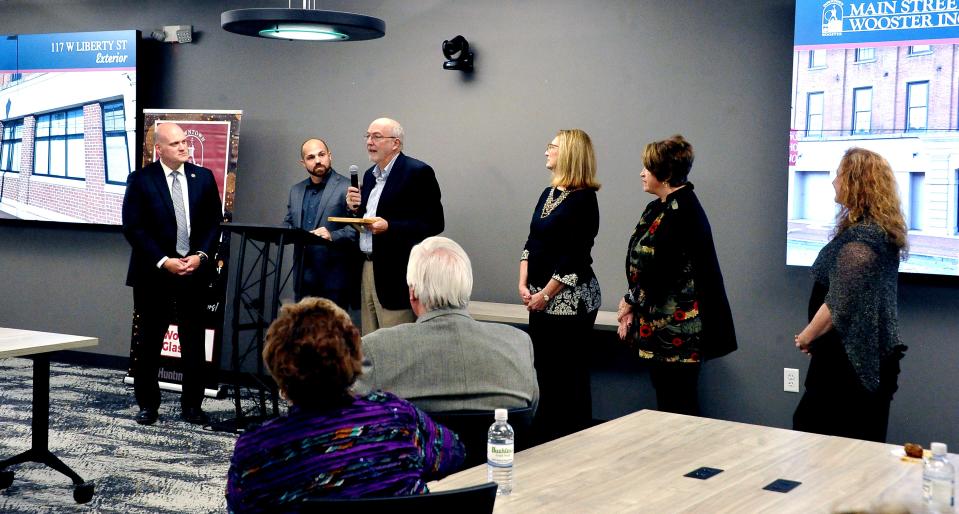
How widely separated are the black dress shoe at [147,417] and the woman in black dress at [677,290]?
300cm

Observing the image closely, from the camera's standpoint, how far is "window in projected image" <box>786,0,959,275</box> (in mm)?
4641

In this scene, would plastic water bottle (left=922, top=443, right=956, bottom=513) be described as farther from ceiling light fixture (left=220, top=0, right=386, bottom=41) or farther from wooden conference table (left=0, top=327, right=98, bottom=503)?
wooden conference table (left=0, top=327, right=98, bottom=503)

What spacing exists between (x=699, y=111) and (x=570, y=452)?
11.0 feet

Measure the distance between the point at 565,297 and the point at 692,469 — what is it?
233 centimetres

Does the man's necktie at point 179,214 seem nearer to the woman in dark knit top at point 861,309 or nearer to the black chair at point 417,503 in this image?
the woman in dark knit top at point 861,309

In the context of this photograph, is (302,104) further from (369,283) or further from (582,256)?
(582,256)

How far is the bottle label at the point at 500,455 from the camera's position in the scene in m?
2.19

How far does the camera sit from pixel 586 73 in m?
5.81

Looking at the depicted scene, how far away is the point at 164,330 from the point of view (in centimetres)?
579

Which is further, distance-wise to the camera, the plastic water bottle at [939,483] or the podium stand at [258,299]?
the podium stand at [258,299]

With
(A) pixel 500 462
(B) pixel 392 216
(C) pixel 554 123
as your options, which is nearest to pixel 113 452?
(B) pixel 392 216

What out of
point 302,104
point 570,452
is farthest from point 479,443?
point 302,104

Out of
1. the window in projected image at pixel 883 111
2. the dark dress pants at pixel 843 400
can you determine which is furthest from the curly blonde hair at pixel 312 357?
the window in projected image at pixel 883 111

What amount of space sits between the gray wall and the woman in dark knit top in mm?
1579
